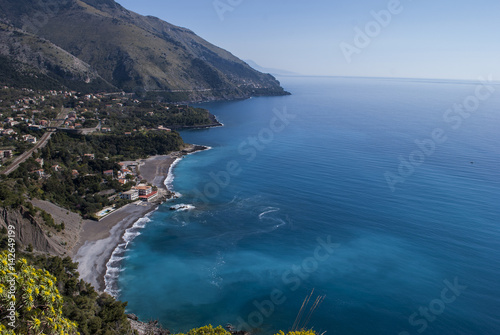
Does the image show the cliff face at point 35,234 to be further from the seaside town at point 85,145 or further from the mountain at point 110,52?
the mountain at point 110,52

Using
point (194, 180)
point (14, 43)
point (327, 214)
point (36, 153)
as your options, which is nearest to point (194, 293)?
point (327, 214)

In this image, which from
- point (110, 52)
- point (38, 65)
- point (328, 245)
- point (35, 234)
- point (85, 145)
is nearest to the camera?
point (35, 234)

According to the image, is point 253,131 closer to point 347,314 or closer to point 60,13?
point 347,314

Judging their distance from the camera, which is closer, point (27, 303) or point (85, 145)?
point (27, 303)

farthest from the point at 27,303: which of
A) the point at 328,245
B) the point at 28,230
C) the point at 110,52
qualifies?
the point at 110,52

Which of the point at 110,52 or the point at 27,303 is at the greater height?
the point at 110,52

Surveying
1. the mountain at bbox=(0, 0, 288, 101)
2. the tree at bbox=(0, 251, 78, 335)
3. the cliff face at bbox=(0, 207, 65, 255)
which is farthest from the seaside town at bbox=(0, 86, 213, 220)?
the tree at bbox=(0, 251, 78, 335)

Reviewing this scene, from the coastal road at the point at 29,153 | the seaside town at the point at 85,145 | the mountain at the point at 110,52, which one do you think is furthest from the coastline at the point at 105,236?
the mountain at the point at 110,52

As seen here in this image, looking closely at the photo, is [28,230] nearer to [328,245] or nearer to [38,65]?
[328,245]
